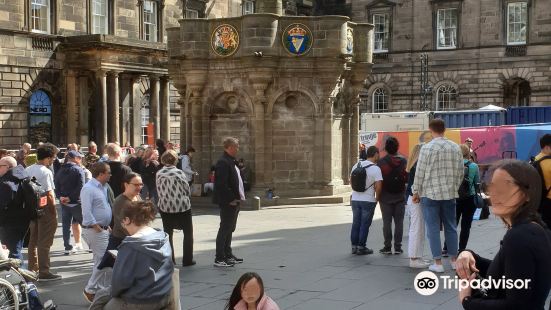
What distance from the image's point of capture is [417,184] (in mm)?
10102

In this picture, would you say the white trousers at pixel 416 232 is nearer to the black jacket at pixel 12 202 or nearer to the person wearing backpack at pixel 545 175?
the person wearing backpack at pixel 545 175

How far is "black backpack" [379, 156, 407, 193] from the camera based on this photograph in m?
11.9

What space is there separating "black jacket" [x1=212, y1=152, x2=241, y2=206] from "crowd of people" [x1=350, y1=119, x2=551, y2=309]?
1950 millimetres

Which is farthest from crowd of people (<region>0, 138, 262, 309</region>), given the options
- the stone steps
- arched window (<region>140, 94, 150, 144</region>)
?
arched window (<region>140, 94, 150, 144</region>)

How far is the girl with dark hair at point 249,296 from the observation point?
535 cm

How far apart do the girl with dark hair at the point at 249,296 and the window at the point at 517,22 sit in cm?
4252

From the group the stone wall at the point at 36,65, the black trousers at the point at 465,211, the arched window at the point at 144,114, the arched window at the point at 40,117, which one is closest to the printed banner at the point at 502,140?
the black trousers at the point at 465,211

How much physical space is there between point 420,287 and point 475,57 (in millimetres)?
39648

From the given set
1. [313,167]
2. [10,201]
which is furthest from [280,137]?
[10,201]

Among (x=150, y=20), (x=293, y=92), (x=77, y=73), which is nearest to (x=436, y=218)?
(x=293, y=92)

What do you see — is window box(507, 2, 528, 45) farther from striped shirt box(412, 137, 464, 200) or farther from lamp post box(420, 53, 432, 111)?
striped shirt box(412, 137, 464, 200)

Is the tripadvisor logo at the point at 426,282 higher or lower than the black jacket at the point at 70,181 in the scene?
lower

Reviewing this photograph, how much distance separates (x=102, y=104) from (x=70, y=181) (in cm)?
1905

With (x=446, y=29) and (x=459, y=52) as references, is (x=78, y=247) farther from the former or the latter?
(x=446, y=29)
